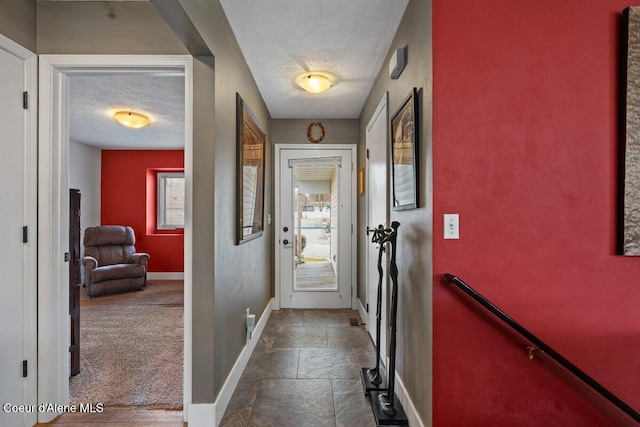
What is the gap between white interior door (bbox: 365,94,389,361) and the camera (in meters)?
2.66

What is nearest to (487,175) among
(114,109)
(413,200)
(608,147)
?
(413,200)

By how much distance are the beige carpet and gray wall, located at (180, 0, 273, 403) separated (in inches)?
18.0

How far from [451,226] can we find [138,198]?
6153mm

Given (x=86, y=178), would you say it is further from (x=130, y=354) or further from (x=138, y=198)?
(x=130, y=354)

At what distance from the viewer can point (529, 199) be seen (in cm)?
154

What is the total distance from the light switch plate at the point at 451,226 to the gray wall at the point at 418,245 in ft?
0.22

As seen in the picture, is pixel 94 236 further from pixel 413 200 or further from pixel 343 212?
pixel 413 200

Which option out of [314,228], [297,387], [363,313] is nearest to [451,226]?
[297,387]

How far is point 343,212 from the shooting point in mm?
4254

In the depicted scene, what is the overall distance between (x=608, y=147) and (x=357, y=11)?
155 cm

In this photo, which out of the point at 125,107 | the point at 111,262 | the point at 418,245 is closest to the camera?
the point at 418,245

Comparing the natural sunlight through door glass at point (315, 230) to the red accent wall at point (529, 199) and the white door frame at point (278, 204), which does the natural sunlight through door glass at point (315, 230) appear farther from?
the red accent wall at point (529, 199)

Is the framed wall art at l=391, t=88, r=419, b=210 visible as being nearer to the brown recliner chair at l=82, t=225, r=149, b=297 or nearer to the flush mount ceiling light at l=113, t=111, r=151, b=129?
the flush mount ceiling light at l=113, t=111, r=151, b=129

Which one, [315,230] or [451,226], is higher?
[451,226]
